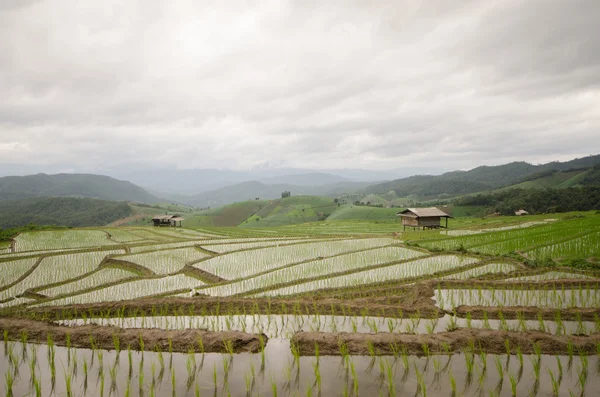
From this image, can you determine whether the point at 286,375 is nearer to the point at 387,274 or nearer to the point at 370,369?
the point at 370,369

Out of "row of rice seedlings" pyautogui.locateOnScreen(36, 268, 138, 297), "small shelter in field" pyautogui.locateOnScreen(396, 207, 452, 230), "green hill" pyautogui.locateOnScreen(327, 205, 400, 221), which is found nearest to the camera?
"row of rice seedlings" pyautogui.locateOnScreen(36, 268, 138, 297)

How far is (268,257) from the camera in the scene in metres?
15.4

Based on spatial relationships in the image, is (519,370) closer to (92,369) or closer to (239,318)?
(239,318)

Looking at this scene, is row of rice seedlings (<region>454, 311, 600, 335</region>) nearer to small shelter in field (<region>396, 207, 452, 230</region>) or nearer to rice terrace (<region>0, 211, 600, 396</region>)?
rice terrace (<region>0, 211, 600, 396</region>)

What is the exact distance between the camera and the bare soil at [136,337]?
520cm

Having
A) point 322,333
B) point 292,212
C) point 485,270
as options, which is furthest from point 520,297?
point 292,212

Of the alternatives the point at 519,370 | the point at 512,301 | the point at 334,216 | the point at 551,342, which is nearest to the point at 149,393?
the point at 519,370

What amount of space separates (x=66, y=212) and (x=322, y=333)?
134890 mm

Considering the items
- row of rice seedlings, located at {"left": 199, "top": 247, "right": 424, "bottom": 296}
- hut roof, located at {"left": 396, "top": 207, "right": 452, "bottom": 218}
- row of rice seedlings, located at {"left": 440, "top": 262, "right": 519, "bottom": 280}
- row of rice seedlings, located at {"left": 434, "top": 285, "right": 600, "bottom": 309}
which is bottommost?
row of rice seedlings, located at {"left": 199, "top": 247, "right": 424, "bottom": 296}

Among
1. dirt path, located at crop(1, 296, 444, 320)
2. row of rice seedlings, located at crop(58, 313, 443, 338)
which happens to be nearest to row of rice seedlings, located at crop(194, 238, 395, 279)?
dirt path, located at crop(1, 296, 444, 320)

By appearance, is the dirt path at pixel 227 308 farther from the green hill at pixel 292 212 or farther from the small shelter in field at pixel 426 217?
the green hill at pixel 292 212

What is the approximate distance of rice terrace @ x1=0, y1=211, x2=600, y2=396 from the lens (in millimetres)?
4266

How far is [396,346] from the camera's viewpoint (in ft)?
16.1

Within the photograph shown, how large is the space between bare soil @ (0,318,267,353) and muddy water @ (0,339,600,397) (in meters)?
0.16
